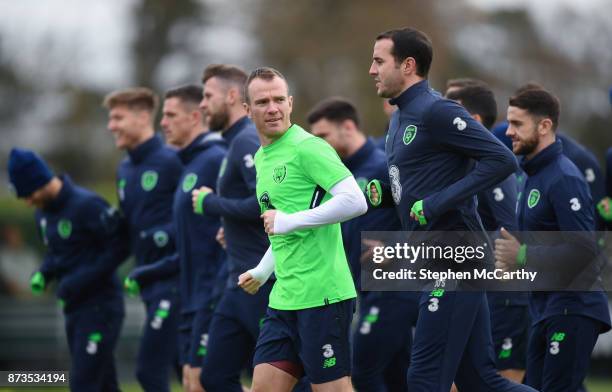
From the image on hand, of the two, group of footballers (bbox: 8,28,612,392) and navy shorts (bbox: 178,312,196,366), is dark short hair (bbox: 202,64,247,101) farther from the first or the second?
navy shorts (bbox: 178,312,196,366)

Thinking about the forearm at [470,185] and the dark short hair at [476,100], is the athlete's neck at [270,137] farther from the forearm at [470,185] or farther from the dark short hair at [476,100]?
the dark short hair at [476,100]

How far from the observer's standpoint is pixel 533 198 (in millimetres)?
7910

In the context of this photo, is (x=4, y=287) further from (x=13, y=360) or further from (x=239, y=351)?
(x=239, y=351)

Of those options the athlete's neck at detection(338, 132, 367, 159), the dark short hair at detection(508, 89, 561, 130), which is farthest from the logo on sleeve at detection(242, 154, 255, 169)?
the athlete's neck at detection(338, 132, 367, 159)

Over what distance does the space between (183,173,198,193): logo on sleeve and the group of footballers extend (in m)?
0.03

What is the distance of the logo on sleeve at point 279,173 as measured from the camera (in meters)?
6.93

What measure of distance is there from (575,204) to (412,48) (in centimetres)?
161

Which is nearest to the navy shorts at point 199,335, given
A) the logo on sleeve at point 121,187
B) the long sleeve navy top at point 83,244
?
the long sleeve navy top at point 83,244

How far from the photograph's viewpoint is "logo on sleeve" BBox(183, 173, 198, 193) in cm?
945

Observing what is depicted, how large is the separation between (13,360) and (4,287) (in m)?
1.97

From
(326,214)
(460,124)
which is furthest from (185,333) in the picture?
(460,124)

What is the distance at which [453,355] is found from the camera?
266 inches

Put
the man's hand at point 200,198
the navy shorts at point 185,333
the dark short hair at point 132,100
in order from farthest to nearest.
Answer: the dark short hair at point 132,100 → the navy shorts at point 185,333 → the man's hand at point 200,198

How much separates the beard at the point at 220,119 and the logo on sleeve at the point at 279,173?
7.34 feet
